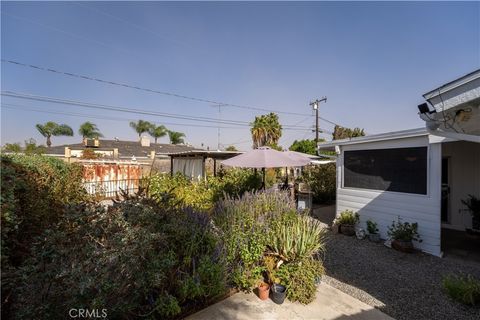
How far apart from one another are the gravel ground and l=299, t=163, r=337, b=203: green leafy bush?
20.5 feet

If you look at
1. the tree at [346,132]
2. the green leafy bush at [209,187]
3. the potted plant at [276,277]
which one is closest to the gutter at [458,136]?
the potted plant at [276,277]

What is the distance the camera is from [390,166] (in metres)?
6.59

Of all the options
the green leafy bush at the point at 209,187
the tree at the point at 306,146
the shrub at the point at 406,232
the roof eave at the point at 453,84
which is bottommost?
the shrub at the point at 406,232

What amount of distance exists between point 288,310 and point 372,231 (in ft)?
15.1

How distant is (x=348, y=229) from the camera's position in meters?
7.22

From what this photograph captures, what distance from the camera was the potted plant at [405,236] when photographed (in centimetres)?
577

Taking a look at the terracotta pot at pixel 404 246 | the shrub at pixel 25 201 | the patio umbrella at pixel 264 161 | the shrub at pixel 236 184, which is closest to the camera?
the shrub at pixel 25 201

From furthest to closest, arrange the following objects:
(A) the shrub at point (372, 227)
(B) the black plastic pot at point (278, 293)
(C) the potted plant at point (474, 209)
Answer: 1. (A) the shrub at point (372, 227)
2. (C) the potted plant at point (474, 209)
3. (B) the black plastic pot at point (278, 293)

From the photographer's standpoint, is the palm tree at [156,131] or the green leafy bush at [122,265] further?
the palm tree at [156,131]

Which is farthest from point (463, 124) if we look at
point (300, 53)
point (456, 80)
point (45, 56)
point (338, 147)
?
point (45, 56)

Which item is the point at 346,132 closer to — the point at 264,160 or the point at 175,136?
the point at 264,160

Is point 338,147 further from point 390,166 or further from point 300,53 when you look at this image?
point 300,53

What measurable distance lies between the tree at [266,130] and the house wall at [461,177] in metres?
14.9

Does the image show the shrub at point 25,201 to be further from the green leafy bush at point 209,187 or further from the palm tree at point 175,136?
the palm tree at point 175,136
